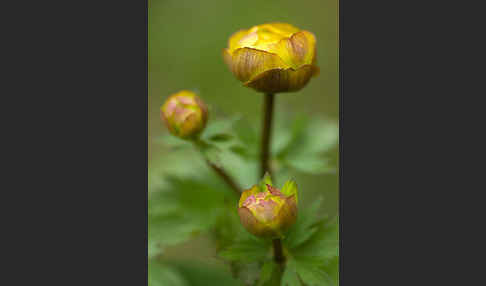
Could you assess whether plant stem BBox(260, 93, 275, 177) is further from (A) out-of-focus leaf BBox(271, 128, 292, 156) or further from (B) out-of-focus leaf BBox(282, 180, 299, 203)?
(B) out-of-focus leaf BBox(282, 180, 299, 203)

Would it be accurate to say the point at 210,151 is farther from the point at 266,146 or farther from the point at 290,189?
the point at 290,189

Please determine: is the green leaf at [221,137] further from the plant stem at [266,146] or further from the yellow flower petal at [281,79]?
the yellow flower petal at [281,79]

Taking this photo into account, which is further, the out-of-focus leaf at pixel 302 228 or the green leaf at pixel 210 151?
the green leaf at pixel 210 151

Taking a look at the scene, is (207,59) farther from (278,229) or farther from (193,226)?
(278,229)

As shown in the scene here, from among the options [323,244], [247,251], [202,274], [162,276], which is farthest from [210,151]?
[202,274]

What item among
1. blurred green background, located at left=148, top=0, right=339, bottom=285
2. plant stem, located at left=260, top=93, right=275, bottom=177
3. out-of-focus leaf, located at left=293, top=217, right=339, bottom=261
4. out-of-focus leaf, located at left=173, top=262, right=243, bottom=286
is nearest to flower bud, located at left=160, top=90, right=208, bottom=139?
plant stem, located at left=260, top=93, right=275, bottom=177

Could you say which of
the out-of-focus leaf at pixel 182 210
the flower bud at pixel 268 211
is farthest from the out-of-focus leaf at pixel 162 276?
the flower bud at pixel 268 211
